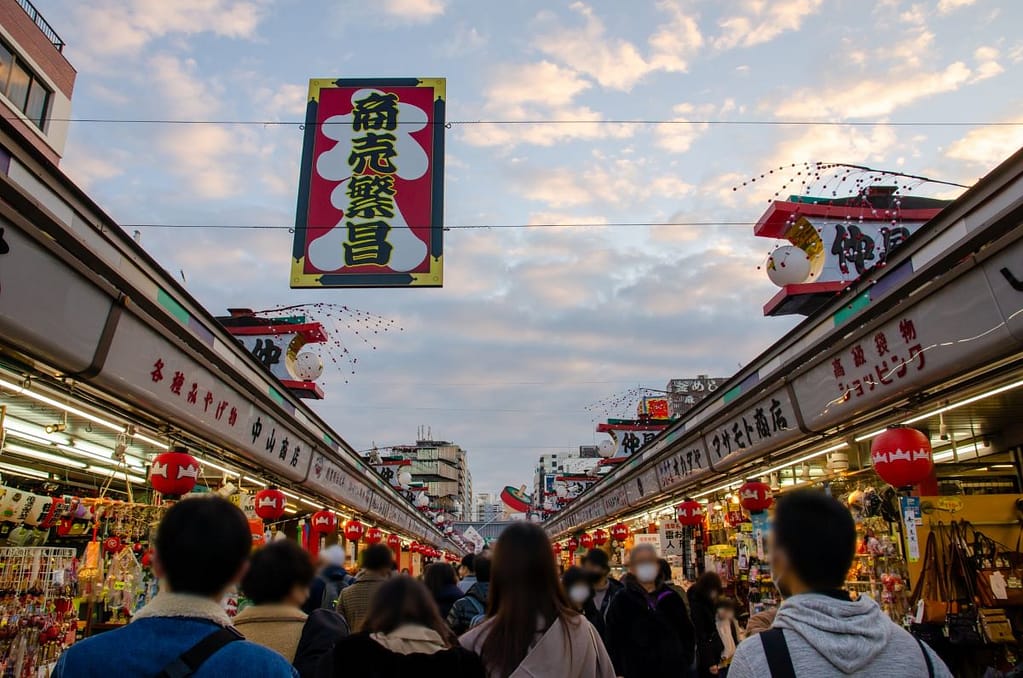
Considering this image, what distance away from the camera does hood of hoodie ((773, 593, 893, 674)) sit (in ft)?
7.46

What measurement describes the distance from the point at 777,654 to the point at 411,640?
1.58 meters

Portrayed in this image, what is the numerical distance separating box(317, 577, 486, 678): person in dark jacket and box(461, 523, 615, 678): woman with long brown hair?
17 cm

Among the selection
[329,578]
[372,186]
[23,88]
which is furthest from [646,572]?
[23,88]

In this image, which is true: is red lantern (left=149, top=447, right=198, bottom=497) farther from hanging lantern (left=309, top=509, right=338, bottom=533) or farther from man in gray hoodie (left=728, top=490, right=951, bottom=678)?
hanging lantern (left=309, top=509, right=338, bottom=533)

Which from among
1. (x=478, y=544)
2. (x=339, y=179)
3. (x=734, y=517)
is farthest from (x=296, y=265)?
(x=478, y=544)

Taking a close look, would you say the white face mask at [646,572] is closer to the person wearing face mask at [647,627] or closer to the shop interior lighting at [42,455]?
the person wearing face mask at [647,627]

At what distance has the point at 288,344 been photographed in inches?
665

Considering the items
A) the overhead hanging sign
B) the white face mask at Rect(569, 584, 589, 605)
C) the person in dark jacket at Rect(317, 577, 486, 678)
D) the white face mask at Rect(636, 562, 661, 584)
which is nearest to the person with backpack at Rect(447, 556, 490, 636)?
the white face mask at Rect(569, 584, 589, 605)

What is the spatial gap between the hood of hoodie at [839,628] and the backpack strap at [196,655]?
1872 millimetres

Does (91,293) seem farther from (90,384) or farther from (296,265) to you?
(296,265)

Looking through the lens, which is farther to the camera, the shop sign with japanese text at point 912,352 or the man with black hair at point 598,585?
the man with black hair at point 598,585

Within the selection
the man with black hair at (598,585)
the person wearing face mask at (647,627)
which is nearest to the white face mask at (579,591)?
the man with black hair at (598,585)

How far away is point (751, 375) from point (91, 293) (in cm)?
824

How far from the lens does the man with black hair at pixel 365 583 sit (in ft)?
19.9
